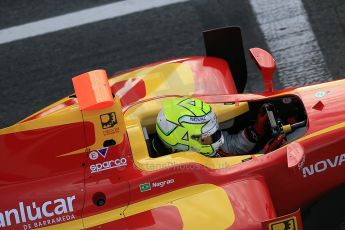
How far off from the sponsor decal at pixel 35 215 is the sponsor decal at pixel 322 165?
5.99ft

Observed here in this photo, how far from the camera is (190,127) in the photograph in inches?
208

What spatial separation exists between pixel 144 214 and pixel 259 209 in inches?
33.3

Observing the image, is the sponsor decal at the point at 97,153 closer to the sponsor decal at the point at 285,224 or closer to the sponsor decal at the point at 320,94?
the sponsor decal at the point at 285,224

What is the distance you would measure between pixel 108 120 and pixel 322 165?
1698 millimetres

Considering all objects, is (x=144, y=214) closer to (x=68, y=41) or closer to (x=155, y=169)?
(x=155, y=169)

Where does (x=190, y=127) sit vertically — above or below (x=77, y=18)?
below

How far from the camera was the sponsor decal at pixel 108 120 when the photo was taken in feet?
17.1

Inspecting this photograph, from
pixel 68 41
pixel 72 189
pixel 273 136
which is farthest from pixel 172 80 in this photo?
pixel 68 41

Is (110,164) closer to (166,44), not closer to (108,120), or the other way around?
(108,120)

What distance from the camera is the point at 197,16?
8.09 m

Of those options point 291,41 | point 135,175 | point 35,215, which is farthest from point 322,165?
point 291,41

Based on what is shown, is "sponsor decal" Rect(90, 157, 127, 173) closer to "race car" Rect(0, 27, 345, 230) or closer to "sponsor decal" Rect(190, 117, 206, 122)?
"race car" Rect(0, 27, 345, 230)

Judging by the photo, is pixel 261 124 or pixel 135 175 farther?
pixel 261 124

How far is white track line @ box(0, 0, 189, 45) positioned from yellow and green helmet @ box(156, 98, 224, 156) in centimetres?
306
